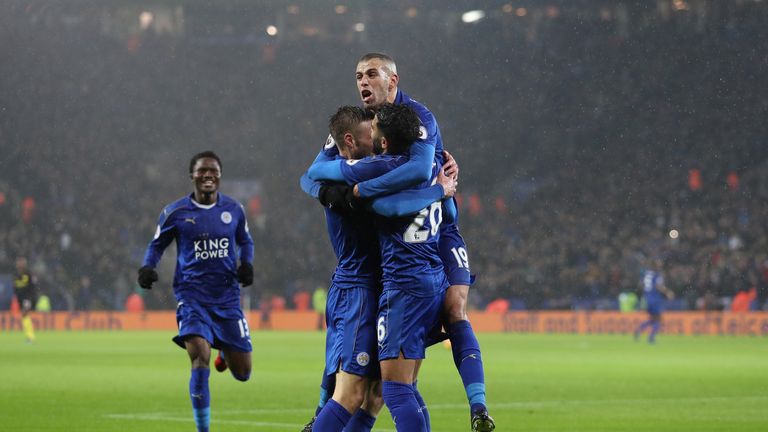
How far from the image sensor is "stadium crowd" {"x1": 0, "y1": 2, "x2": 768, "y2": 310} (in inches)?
1612

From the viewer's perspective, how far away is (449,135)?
47.0 m

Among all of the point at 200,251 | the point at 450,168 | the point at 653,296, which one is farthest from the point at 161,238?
the point at 653,296

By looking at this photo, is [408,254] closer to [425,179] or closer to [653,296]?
[425,179]

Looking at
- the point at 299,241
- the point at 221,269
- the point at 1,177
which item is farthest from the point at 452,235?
the point at 1,177

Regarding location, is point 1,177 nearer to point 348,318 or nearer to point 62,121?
point 62,121

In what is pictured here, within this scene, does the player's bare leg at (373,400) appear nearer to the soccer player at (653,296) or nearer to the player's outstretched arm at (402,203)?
the player's outstretched arm at (402,203)

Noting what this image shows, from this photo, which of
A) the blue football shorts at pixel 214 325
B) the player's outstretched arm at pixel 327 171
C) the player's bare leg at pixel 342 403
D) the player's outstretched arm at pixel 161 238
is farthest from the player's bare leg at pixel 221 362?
the player's outstretched arm at pixel 327 171

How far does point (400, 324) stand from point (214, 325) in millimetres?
4184

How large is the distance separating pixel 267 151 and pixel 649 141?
14.2 m

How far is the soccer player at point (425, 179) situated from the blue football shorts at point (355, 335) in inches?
20.2

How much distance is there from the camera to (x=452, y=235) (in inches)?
290

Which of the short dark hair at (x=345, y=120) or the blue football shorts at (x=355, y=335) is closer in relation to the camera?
the blue football shorts at (x=355, y=335)

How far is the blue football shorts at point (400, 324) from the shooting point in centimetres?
642

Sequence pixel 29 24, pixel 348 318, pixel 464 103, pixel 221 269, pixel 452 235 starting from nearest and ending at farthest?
pixel 348 318, pixel 452 235, pixel 221 269, pixel 29 24, pixel 464 103
